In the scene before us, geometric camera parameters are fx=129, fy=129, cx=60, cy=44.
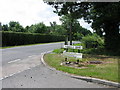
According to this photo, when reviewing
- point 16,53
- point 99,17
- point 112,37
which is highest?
point 99,17

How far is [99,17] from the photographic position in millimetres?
13250

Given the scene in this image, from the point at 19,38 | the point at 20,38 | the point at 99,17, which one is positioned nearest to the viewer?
the point at 99,17

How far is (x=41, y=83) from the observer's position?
16.0 feet

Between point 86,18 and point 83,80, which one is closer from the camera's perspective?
point 83,80

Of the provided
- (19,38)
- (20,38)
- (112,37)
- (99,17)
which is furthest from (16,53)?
(20,38)

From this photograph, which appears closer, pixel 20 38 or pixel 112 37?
pixel 112 37

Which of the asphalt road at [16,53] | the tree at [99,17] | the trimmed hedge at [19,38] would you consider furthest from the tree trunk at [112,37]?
the trimmed hedge at [19,38]

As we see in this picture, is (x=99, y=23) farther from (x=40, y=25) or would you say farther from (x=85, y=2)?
(x=40, y=25)

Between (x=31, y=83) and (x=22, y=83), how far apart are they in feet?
1.10

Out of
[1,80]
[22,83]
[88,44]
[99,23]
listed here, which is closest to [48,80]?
[22,83]

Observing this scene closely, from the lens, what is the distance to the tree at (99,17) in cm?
1203

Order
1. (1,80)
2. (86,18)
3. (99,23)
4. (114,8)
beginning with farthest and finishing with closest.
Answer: (86,18)
(99,23)
(114,8)
(1,80)

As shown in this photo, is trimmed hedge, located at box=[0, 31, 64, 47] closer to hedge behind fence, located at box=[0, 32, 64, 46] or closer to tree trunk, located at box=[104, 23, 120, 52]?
hedge behind fence, located at box=[0, 32, 64, 46]

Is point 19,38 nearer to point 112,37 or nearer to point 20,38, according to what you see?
point 20,38
